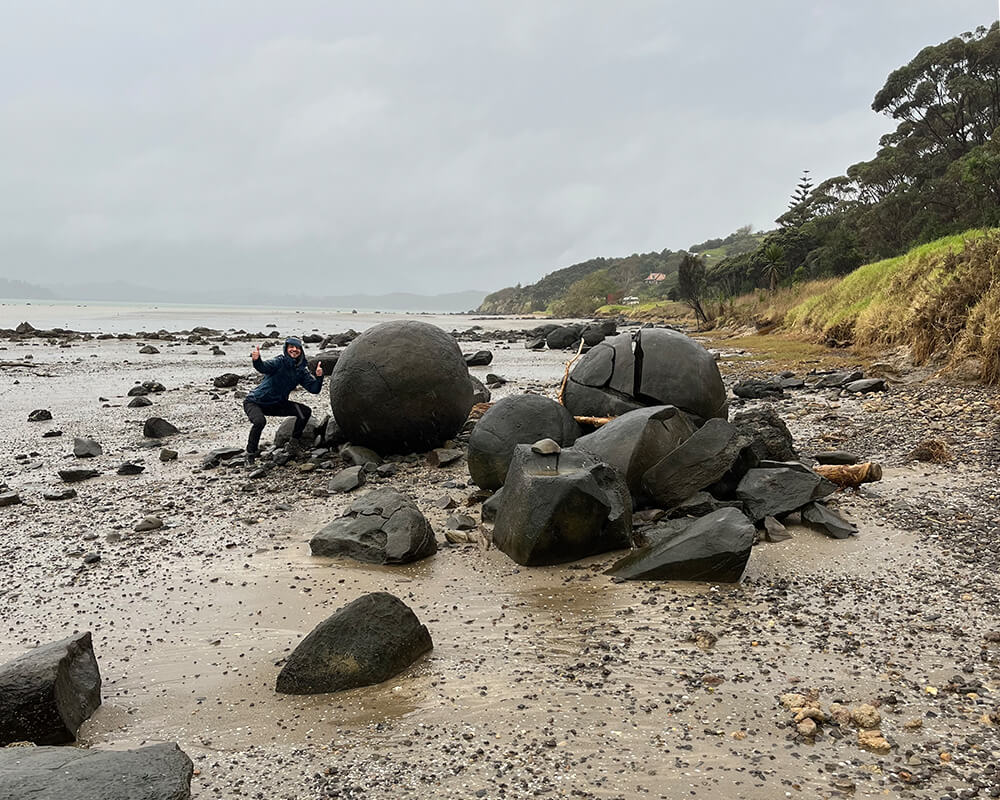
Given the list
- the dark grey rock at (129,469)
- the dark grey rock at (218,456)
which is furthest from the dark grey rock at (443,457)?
the dark grey rock at (129,469)

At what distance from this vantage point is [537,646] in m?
3.86

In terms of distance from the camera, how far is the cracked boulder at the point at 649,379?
746cm

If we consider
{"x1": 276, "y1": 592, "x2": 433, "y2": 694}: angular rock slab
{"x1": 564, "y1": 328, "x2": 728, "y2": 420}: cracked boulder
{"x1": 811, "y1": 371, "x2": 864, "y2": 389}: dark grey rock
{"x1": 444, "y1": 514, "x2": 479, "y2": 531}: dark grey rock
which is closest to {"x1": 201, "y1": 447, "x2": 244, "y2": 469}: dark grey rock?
{"x1": 444, "y1": 514, "x2": 479, "y2": 531}: dark grey rock

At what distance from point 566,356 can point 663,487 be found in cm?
1982

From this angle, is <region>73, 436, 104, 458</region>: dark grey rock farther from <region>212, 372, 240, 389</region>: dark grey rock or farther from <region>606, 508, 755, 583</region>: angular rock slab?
<region>606, 508, 755, 583</region>: angular rock slab

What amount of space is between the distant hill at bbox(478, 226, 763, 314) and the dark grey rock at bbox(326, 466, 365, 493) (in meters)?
84.4

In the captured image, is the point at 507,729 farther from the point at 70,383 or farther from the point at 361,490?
the point at 70,383

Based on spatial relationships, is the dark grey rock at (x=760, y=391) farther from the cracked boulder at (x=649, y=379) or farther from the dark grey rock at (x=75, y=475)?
the dark grey rock at (x=75, y=475)

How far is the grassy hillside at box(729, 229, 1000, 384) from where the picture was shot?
34.1ft

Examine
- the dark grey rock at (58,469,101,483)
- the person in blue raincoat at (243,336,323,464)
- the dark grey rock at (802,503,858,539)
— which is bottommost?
the dark grey rock at (802,503,858,539)

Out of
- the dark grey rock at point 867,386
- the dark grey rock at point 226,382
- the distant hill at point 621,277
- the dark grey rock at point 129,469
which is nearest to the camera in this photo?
the dark grey rock at point 129,469

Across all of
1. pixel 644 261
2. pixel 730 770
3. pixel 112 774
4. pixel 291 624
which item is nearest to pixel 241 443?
pixel 291 624

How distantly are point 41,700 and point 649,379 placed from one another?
593cm

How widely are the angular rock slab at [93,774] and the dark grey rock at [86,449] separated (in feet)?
24.5
